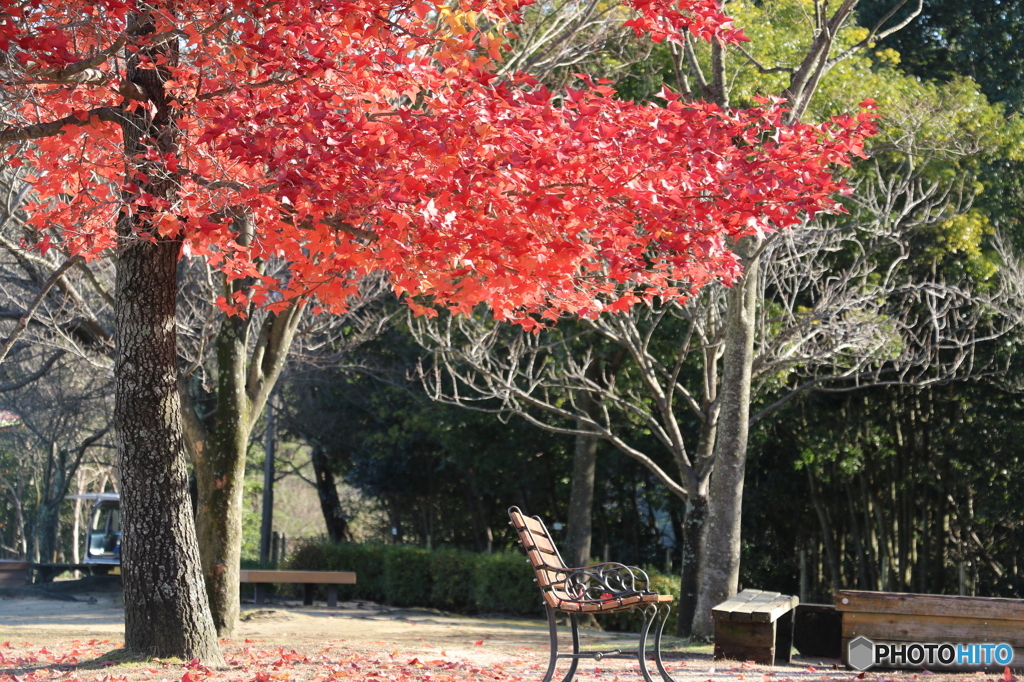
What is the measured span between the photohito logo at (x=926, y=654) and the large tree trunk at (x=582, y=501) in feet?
26.7

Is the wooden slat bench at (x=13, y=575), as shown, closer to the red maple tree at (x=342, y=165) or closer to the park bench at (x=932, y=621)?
the red maple tree at (x=342, y=165)

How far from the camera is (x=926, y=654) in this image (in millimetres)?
6926

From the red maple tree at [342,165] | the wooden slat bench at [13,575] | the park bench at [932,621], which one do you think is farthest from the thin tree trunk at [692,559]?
the wooden slat bench at [13,575]

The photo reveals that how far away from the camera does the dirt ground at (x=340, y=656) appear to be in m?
5.89

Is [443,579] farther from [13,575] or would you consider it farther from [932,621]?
[932,621]

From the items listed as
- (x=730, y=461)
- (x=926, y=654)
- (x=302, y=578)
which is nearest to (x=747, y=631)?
(x=926, y=654)

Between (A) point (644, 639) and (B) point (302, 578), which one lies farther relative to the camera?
(B) point (302, 578)

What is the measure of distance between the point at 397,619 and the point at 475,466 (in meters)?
4.74

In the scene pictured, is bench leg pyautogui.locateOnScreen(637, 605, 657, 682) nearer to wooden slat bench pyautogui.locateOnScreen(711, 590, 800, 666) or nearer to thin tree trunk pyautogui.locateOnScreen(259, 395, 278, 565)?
wooden slat bench pyautogui.locateOnScreen(711, 590, 800, 666)

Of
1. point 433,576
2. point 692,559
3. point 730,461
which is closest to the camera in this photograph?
point 730,461

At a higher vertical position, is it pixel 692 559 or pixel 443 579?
pixel 692 559

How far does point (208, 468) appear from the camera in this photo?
9.06 m

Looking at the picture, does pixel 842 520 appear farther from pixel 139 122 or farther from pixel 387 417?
pixel 139 122

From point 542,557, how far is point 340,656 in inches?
98.7
